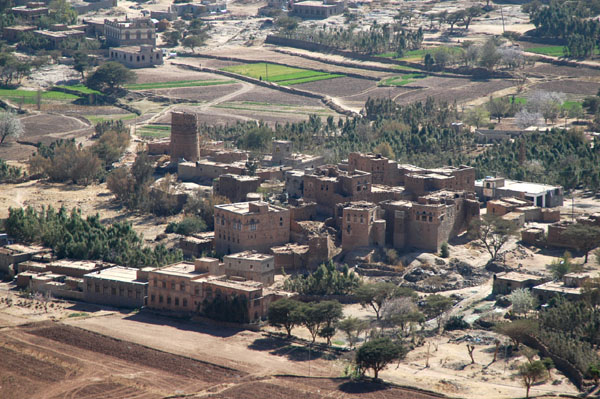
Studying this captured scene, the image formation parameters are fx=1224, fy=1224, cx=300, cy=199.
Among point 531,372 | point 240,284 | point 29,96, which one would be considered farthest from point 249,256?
point 29,96

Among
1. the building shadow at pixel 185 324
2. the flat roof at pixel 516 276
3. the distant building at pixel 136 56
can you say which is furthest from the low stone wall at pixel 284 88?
the building shadow at pixel 185 324

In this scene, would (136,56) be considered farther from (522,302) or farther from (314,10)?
(522,302)

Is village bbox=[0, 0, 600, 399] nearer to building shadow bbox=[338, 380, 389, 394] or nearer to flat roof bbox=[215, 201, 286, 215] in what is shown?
building shadow bbox=[338, 380, 389, 394]

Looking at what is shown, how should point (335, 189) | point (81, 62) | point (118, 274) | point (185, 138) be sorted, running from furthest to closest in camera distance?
1. point (81, 62)
2. point (185, 138)
3. point (335, 189)
4. point (118, 274)

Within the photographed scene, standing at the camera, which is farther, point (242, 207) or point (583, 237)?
point (242, 207)

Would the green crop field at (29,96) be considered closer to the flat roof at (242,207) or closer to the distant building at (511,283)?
the flat roof at (242,207)

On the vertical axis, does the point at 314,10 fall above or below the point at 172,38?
above

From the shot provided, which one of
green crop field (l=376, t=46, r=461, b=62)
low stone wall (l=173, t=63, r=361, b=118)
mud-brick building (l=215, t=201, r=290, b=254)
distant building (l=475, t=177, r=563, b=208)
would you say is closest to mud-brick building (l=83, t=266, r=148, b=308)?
mud-brick building (l=215, t=201, r=290, b=254)
